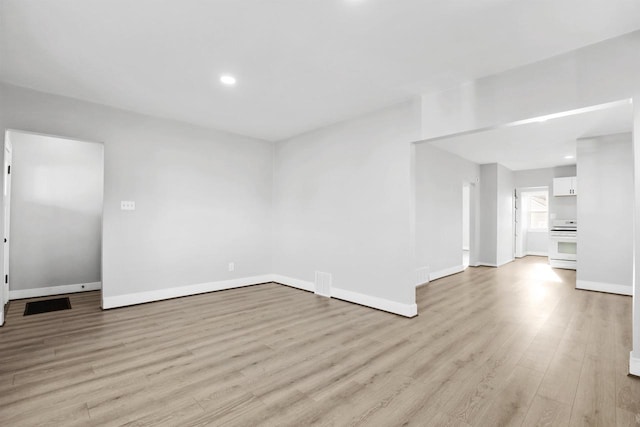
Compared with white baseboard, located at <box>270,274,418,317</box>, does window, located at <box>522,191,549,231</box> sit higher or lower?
higher

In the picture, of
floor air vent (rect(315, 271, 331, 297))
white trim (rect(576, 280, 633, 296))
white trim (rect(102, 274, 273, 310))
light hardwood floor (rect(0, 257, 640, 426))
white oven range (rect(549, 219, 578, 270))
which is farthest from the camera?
white oven range (rect(549, 219, 578, 270))

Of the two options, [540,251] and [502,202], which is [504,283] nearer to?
[502,202]

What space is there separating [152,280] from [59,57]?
2.87 m

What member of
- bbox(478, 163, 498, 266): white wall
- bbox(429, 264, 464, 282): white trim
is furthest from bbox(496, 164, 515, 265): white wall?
bbox(429, 264, 464, 282): white trim

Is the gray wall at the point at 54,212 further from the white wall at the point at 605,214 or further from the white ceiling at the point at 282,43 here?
the white wall at the point at 605,214

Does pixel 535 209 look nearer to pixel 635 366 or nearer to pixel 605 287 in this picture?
pixel 605 287

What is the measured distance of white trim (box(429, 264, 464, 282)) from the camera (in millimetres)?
5980

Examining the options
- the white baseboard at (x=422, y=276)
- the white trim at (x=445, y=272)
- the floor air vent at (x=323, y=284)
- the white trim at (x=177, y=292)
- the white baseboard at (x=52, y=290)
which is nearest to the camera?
the white trim at (x=177, y=292)

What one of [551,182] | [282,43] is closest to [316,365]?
[282,43]

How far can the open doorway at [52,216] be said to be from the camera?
4566 mm

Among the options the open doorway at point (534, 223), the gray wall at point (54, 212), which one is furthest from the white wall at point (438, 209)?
the gray wall at point (54, 212)

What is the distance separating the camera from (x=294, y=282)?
538 cm

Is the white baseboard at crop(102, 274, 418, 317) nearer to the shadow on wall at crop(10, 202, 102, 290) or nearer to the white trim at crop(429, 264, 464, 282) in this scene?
the shadow on wall at crop(10, 202, 102, 290)

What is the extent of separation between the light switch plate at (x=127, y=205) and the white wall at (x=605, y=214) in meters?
7.31
